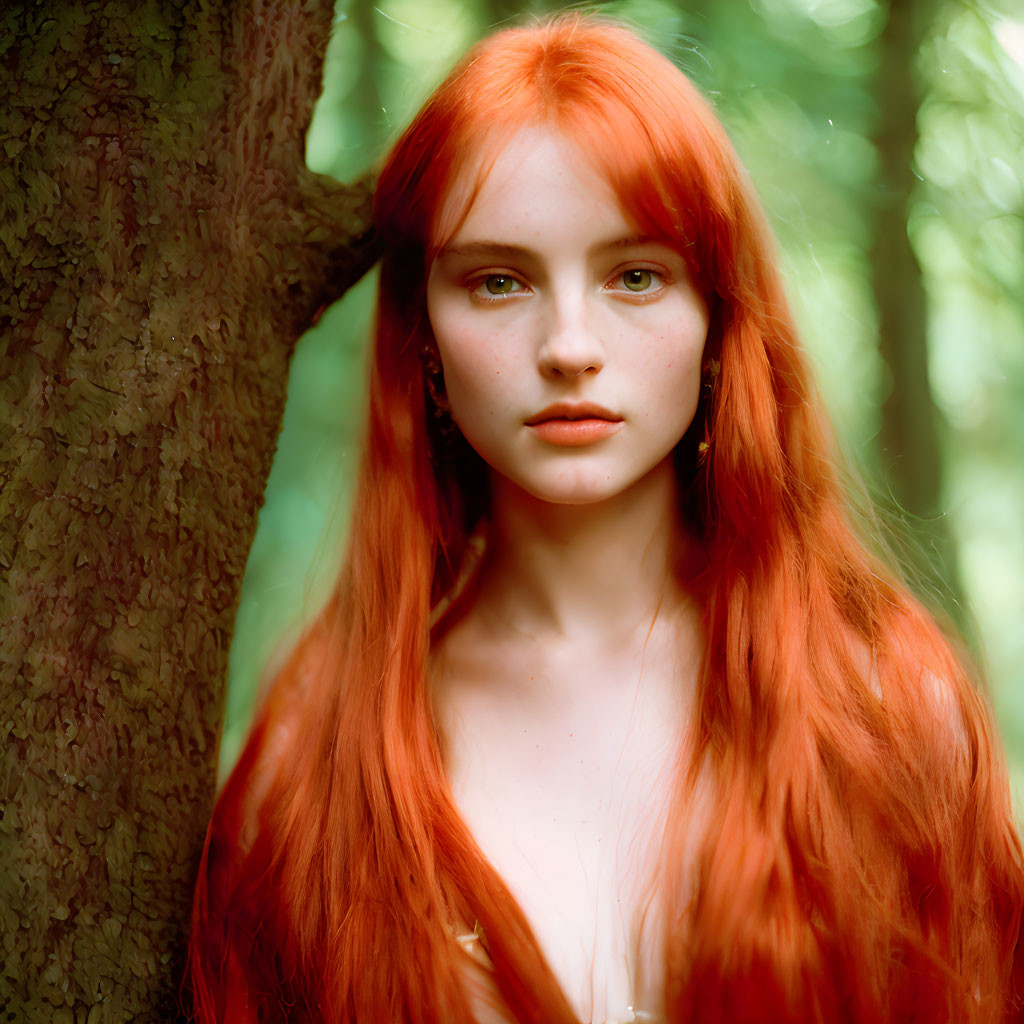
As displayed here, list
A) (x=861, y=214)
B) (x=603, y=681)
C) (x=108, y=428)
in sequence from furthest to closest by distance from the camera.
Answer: (x=861, y=214) → (x=603, y=681) → (x=108, y=428)

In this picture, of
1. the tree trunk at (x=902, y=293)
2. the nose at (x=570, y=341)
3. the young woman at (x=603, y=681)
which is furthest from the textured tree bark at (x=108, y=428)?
the tree trunk at (x=902, y=293)

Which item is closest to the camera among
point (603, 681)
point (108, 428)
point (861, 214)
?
point (108, 428)

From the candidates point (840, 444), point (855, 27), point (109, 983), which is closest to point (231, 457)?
point (109, 983)

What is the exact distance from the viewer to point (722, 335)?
0.95 metres

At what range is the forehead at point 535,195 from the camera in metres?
0.83

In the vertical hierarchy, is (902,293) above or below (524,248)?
above

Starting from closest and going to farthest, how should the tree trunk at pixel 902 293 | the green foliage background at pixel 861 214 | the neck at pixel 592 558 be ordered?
the neck at pixel 592 558
the green foliage background at pixel 861 214
the tree trunk at pixel 902 293

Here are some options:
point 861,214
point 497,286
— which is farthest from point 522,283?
point 861,214

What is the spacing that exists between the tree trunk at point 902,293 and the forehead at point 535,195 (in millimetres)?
763

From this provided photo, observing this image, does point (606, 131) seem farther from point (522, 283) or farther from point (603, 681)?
point (603, 681)

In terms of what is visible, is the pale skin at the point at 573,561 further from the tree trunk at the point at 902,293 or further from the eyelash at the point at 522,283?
the tree trunk at the point at 902,293

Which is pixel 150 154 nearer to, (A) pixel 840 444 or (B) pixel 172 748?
(B) pixel 172 748

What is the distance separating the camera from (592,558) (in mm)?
967

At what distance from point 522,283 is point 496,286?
2 centimetres
